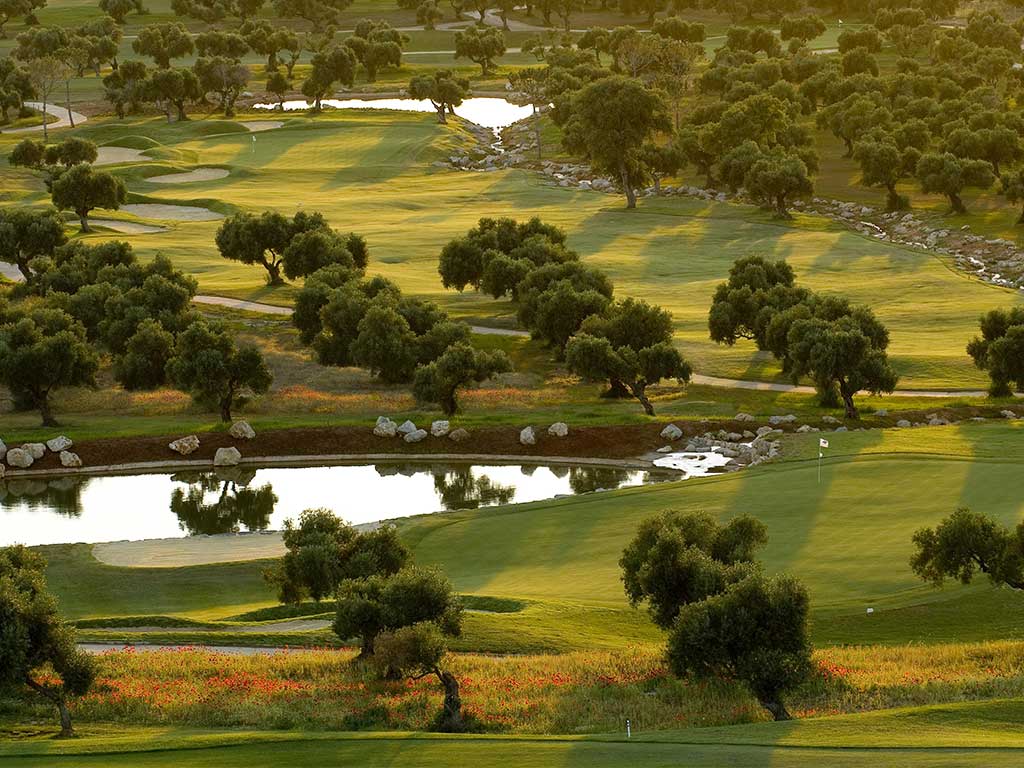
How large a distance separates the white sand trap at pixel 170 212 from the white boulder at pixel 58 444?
67.7m

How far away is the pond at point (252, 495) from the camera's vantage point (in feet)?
240

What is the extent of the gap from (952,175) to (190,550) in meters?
96.4

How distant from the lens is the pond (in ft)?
240

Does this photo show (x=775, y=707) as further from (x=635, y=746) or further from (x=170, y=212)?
(x=170, y=212)

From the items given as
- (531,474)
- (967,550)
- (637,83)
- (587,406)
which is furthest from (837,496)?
(637,83)

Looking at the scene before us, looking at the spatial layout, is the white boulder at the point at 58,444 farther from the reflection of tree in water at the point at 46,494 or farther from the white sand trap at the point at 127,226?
the white sand trap at the point at 127,226

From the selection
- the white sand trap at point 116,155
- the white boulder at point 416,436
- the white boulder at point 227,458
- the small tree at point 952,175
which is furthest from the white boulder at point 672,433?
the white sand trap at point 116,155

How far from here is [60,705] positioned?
4219 cm

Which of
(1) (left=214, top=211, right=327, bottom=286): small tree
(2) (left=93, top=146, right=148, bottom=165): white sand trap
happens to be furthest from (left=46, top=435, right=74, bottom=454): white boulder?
(2) (left=93, top=146, right=148, bottom=165): white sand trap

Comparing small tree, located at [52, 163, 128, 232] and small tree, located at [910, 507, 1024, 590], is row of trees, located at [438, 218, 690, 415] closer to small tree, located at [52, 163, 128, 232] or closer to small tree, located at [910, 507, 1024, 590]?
small tree, located at [910, 507, 1024, 590]

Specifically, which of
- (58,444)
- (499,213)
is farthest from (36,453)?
(499,213)

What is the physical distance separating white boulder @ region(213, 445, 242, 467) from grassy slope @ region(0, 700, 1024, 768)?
41.7m

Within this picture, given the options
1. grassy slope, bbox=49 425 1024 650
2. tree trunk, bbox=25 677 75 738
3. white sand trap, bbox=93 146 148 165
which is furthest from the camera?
white sand trap, bbox=93 146 148 165

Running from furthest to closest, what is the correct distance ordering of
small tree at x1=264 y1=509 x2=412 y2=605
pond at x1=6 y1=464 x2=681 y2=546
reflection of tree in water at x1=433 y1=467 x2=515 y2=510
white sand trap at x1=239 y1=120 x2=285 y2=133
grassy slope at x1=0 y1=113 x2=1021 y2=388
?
1. white sand trap at x1=239 y1=120 x2=285 y2=133
2. grassy slope at x1=0 y1=113 x2=1021 y2=388
3. reflection of tree in water at x1=433 y1=467 x2=515 y2=510
4. pond at x1=6 y1=464 x2=681 y2=546
5. small tree at x1=264 y1=509 x2=412 y2=605
